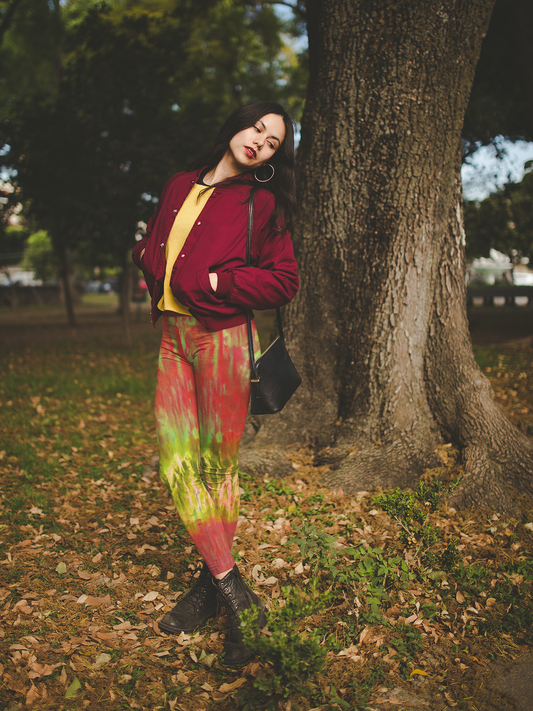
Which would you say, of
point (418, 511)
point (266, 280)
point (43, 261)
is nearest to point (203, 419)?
point (266, 280)

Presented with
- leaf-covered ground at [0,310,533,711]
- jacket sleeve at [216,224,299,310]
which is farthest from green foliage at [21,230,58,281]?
jacket sleeve at [216,224,299,310]

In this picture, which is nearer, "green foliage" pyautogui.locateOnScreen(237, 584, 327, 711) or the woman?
"green foliage" pyautogui.locateOnScreen(237, 584, 327, 711)

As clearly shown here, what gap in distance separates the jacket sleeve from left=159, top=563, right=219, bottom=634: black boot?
1342 millimetres

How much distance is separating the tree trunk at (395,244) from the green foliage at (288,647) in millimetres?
1799

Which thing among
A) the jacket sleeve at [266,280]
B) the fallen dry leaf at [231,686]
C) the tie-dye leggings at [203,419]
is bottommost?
the fallen dry leaf at [231,686]

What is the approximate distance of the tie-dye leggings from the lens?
2230 millimetres

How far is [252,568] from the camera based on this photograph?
3020mm

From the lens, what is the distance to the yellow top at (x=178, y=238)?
7.26ft

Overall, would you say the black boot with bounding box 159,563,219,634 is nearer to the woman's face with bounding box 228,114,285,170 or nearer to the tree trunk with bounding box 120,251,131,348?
the woman's face with bounding box 228,114,285,170

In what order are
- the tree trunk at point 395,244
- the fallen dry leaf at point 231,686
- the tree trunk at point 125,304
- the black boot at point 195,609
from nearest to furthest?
the fallen dry leaf at point 231,686
the black boot at point 195,609
the tree trunk at point 395,244
the tree trunk at point 125,304

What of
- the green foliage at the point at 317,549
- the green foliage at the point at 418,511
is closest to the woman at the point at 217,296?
the green foliage at the point at 317,549

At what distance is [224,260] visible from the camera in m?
2.15

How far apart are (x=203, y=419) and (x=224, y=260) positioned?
0.71m

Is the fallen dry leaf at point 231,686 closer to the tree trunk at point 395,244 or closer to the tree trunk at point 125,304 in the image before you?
the tree trunk at point 395,244
